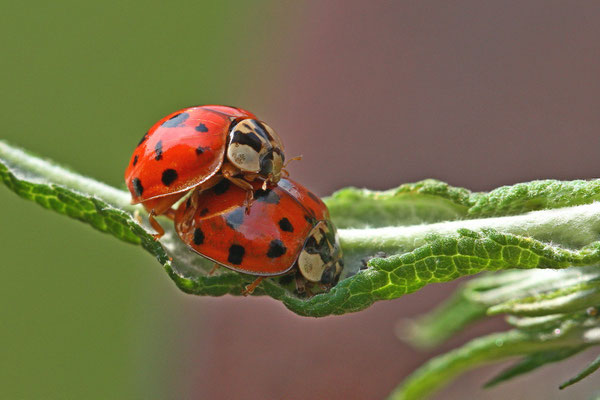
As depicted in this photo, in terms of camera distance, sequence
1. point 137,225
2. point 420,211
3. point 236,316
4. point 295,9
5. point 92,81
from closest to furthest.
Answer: point 137,225 < point 420,211 < point 236,316 < point 92,81 < point 295,9

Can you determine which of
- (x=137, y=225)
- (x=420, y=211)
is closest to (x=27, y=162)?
(x=137, y=225)

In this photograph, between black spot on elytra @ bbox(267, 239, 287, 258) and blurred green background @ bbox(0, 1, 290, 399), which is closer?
black spot on elytra @ bbox(267, 239, 287, 258)

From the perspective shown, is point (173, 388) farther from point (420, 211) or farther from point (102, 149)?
point (420, 211)

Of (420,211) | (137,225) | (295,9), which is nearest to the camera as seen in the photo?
(137,225)

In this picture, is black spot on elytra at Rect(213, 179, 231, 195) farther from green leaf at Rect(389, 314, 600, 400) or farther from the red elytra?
green leaf at Rect(389, 314, 600, 400)

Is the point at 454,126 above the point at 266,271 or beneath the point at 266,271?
beneath

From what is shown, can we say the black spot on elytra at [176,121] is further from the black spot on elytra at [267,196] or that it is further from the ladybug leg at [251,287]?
the ladybug leg at [251,287]

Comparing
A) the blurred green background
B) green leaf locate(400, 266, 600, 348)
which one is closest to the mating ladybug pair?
green leaf locate(400, 266, 600, 348)

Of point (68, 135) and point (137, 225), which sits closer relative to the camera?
point (137, 225)
